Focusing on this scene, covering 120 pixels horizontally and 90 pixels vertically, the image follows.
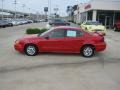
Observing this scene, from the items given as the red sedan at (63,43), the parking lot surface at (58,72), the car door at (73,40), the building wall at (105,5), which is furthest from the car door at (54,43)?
the building wall at (105,5)

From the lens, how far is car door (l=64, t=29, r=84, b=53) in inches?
561

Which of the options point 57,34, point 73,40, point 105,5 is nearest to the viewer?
point 73,40

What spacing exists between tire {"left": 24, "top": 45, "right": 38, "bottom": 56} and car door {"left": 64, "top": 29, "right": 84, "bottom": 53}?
1474mm

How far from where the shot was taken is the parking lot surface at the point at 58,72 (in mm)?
8430

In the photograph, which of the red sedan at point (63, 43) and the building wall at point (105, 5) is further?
the building wall at point (105, 5)

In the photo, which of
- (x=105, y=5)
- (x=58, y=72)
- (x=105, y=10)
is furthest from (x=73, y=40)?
(x=105, y=10)

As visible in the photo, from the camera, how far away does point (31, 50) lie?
46.4 feet

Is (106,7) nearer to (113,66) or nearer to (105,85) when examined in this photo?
(113,66)

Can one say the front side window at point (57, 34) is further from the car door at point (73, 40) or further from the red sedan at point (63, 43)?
the car door at point (73, 40)

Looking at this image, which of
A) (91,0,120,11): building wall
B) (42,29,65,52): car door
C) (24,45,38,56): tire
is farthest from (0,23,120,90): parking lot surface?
(91,0,120,11): building wall

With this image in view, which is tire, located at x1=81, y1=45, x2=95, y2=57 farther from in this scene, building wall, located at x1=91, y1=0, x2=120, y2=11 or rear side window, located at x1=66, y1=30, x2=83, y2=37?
building wall, located at x1=91, y1=0, x2=120, y2=11

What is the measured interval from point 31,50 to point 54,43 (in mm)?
1151

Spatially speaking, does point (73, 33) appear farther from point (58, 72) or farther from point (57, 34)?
point (58, 72)

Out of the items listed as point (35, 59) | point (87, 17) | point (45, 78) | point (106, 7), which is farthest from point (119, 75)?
point (87, 17)
